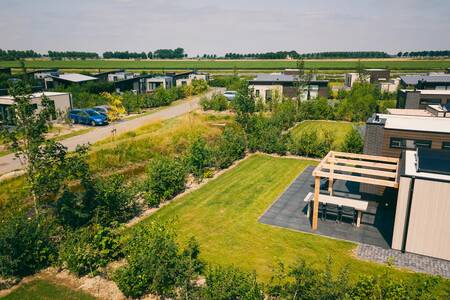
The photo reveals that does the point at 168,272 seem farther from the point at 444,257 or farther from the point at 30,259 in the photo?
the point at 444,257

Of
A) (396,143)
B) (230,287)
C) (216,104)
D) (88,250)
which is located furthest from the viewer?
(216,104)

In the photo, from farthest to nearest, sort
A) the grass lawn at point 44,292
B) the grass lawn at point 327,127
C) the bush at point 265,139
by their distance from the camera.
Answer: the grass lawn at point 327,127, the bush at point 265,139, the grass lawn at point 44,292

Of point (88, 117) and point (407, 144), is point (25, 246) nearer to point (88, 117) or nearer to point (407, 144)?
point (407, 144)

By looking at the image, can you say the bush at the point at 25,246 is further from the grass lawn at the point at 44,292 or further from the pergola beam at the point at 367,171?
the pergola beam at the point at 367,171

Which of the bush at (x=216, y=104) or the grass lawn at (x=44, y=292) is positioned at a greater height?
the bush at (x=216, y=104)

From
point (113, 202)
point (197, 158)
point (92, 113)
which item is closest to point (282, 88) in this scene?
point (92, 113)

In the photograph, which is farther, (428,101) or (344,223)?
(428,101)

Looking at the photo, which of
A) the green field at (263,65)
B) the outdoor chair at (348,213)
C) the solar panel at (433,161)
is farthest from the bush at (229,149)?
the green field at (263,65)
